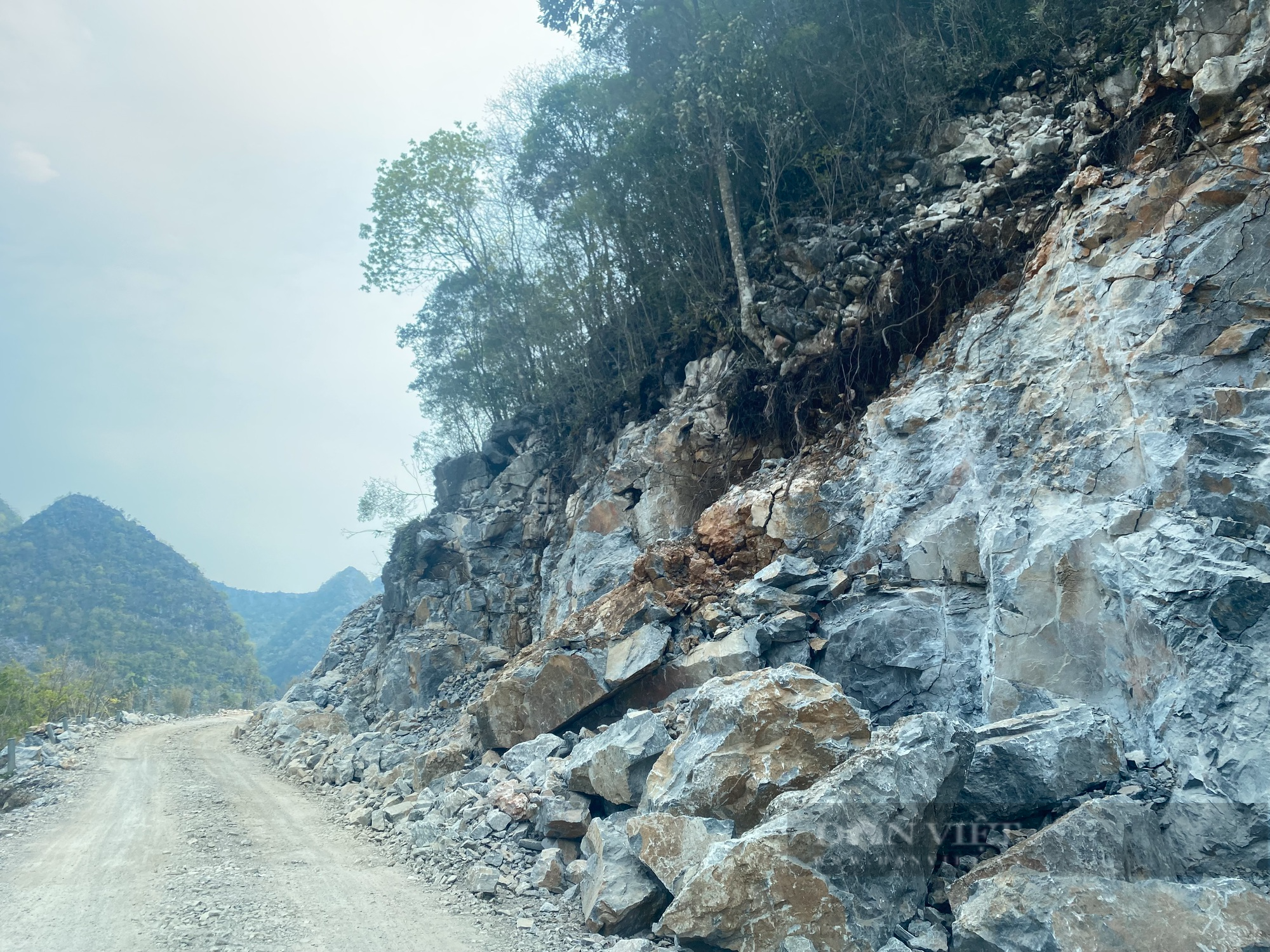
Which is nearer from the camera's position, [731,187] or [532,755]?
[532,755]

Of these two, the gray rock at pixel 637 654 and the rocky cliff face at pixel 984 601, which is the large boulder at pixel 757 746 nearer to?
the rocky cliff face at pixel 984 601

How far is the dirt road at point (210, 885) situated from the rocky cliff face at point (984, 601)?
3.43ft

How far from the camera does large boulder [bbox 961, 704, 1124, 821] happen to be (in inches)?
186

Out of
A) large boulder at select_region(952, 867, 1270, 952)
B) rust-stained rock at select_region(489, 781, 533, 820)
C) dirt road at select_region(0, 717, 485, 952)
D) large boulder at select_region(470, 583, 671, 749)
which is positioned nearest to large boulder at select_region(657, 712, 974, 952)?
large boulder at select_region(952, 867, 1270, 952)

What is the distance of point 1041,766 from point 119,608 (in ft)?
232

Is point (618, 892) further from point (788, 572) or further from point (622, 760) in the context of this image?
point (788, 572)

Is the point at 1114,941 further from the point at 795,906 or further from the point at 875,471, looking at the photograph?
Result: the point at 875,471

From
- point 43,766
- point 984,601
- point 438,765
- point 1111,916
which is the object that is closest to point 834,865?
point 1111,916

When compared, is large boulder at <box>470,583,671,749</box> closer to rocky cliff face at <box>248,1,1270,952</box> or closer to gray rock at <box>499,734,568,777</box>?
rocky cliff face at <box>248,1,1270,952</box>

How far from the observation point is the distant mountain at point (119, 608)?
5044 centimetres

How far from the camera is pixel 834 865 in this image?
173 inches

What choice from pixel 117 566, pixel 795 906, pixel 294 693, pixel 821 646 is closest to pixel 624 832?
pixel 795 906

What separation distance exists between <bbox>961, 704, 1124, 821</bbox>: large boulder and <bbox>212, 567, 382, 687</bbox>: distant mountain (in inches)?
3139

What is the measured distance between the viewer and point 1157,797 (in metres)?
4.58
